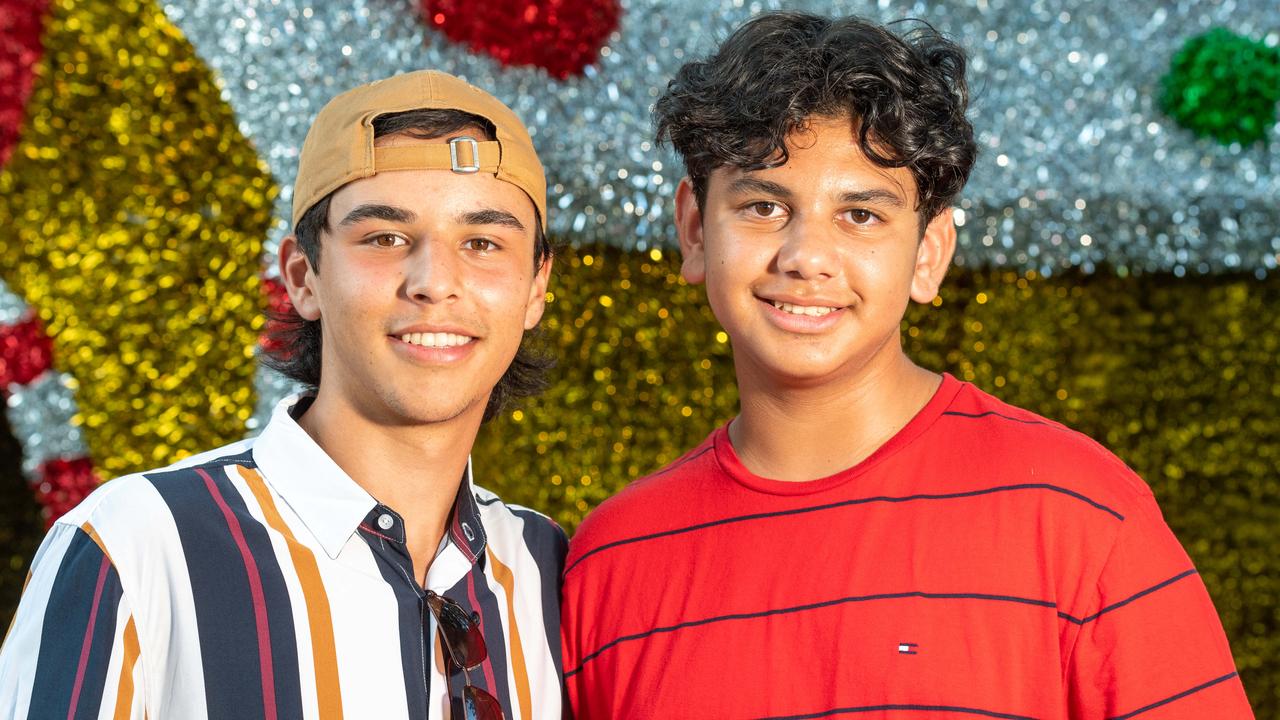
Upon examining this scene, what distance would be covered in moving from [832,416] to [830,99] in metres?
0.49

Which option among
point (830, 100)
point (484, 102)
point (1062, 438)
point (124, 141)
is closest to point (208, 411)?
point (124, 141)

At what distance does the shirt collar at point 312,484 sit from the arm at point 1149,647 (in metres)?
1.02

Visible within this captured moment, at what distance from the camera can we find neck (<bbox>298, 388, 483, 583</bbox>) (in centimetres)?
191

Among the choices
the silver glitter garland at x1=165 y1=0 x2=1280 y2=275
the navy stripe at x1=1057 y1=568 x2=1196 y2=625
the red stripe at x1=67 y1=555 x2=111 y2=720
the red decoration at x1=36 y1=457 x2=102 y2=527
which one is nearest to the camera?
the red stripe at x1=67 y1=555 x2=111 y2=720

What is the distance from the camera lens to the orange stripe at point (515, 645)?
190 cm

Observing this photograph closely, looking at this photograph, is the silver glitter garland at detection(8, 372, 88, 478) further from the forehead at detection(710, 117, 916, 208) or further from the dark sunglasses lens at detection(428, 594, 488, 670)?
the forehead at detection(710, 117, 916, 208)

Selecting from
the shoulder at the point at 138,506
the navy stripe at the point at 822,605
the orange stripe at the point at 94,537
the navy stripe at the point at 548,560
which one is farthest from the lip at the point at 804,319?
the orange stripe at the point at 94,537

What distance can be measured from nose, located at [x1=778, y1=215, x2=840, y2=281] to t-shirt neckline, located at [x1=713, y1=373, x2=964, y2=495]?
0.26m

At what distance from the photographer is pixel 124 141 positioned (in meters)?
2.90

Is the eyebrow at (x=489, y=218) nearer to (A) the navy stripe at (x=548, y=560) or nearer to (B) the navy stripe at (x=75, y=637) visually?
(A) the navy stripe at (x=548, y=560)

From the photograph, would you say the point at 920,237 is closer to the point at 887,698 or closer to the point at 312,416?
the point at 887,698

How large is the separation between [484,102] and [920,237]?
2.42 ft

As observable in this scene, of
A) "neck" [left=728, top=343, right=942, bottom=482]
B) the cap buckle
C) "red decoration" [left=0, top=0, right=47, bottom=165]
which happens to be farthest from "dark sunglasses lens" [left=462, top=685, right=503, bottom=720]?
"red decoration" [left=0, top=0, right=47, bottom=165]

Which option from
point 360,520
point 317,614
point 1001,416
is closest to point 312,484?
point 360,520
